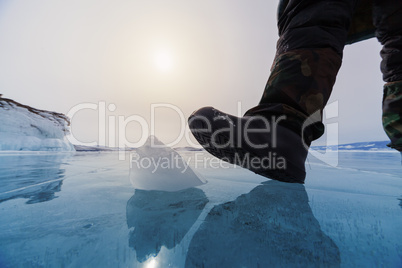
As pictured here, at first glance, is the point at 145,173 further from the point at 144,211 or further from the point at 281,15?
the point at 281,15

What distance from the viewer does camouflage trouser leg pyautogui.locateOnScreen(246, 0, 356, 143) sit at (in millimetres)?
607

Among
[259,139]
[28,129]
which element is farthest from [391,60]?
[28,129]

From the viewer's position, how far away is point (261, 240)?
0.34 metres

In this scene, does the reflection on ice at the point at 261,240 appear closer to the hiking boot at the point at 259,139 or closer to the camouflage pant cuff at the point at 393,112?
the hiking boot at the point at 259,139

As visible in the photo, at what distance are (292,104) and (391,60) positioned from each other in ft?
2.68

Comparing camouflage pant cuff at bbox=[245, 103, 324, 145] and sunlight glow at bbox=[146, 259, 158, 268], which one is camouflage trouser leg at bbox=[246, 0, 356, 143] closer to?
camouflage pant cuff at bbox=[245, 103, 324, 145]

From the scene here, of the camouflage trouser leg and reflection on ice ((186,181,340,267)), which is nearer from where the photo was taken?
reflection on ice ((186,181,340,267))

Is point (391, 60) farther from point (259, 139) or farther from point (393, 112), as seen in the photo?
point (259, 139)

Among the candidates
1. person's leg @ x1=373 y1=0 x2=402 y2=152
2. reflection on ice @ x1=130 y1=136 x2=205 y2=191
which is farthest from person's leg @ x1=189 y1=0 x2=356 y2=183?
person's leg @ x1=373 y1=0 x2=402 y2=152

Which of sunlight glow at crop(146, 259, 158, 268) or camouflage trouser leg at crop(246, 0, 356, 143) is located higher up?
camouflage trouser leg at crop(246, 0, 356, 143)

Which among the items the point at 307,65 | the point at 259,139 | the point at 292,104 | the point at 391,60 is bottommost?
the point at 259,139

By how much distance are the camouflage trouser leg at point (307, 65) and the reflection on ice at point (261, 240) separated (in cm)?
32

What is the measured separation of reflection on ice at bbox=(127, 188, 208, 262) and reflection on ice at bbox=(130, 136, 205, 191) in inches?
3.7

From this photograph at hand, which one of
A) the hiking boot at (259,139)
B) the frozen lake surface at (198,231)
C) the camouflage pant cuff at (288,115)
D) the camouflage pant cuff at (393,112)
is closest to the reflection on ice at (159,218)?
the frozen lake surface at (198,231)
